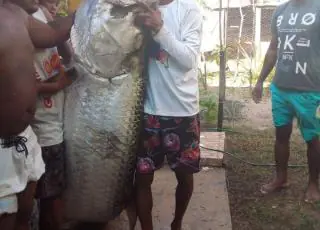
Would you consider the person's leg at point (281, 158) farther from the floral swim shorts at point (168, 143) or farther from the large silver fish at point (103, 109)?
the large silver fish at point (103, 109)

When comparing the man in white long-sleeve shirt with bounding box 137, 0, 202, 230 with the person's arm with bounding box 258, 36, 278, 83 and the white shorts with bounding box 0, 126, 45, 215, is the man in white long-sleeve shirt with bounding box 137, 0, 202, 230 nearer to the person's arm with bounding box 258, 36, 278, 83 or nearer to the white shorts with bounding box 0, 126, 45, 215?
the white shorts with bounding box 0, 126, 45, 215

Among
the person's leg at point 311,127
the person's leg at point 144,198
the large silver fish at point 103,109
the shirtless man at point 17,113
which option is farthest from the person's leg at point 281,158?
the shirtless man at point 17,113

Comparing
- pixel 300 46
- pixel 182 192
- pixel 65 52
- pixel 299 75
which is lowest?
pixel 182 192

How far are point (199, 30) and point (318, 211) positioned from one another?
1961 mm

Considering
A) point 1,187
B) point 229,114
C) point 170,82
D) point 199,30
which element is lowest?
point 229,114

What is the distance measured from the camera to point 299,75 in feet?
12.7

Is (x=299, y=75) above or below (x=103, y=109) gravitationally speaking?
below

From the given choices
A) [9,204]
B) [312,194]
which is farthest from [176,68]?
[312,194]

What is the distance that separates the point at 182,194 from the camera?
10.3 ft

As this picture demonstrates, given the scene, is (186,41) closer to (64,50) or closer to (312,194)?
(64,50)

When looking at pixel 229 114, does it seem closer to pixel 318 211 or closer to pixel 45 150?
pixel 318 211

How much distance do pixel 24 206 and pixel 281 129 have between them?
→ 2420 mm

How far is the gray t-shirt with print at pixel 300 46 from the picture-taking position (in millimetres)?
3797

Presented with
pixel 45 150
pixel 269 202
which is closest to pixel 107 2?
pixel 45 150
